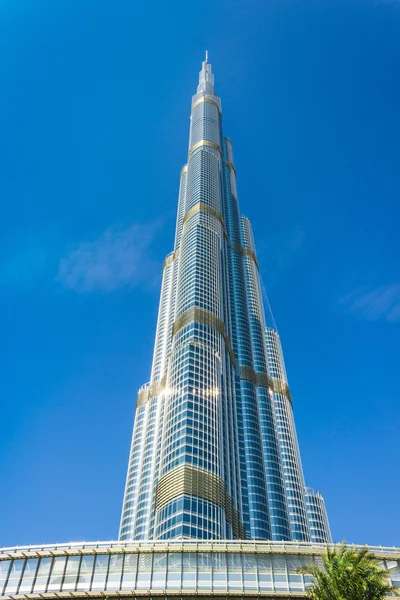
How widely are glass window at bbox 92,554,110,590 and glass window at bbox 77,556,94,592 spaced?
1.72 feet

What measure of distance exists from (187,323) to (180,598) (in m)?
111

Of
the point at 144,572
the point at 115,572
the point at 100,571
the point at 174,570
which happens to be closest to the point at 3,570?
the point at 100,571

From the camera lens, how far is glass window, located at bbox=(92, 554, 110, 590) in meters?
53.0

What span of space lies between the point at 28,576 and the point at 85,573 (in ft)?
19.7

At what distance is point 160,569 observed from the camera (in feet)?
176

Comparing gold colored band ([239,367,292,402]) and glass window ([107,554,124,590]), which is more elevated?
gold colored band ([239,367,292,402])

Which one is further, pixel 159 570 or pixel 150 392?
pixel 150 392

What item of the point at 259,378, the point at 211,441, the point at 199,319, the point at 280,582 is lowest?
the point at 280,582

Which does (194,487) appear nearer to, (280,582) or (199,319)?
(199,319)

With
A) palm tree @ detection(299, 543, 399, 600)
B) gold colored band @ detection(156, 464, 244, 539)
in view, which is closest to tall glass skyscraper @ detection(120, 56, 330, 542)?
gold colored band @ detection(156, 464, 244, 539)

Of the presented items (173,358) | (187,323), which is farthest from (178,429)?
(187,323)

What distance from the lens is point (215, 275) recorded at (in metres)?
185

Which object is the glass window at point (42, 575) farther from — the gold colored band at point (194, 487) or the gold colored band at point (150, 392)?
the gold colored band at point (150, 392)

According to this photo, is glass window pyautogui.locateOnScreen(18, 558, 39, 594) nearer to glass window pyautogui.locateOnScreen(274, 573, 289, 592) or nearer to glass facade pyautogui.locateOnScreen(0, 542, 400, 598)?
glass facade pyautogui.locateOnScreen(0, 542, 400, 598)
